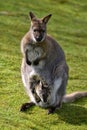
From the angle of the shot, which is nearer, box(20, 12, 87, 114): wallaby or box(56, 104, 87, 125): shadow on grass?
box(20, 12, 87, 114): wallaby

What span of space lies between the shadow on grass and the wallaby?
0.30 meters

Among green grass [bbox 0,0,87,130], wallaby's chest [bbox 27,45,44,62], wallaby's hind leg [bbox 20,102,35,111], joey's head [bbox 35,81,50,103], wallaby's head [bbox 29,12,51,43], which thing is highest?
wallaby's head [bbox 29,12,51,43]

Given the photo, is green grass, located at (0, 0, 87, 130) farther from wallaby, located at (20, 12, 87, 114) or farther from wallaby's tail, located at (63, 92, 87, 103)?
wallaby, located at (20, 12, 87, 114)

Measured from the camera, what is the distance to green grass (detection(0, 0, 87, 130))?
1016 cm

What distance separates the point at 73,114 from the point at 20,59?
650 centimetres

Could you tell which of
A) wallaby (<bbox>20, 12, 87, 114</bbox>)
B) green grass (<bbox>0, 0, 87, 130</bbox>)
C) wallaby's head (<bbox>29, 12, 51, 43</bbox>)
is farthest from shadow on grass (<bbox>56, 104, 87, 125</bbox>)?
wallaby's head (<bbox>29, 12, 51, 43</bbox>)

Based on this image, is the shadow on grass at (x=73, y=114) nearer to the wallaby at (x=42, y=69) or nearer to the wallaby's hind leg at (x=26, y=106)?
the wallaby at (x=42, y=69)

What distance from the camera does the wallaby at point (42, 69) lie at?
10258mm

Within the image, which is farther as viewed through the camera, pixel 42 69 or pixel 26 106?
pixel 26 106

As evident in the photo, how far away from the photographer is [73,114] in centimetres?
1080

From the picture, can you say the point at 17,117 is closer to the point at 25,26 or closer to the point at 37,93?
the point at 37,93

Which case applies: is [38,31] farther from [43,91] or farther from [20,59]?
[20,59]

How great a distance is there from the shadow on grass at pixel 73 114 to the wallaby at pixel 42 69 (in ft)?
0.99

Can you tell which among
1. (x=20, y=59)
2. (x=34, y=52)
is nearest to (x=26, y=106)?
(x=34, y=52)
